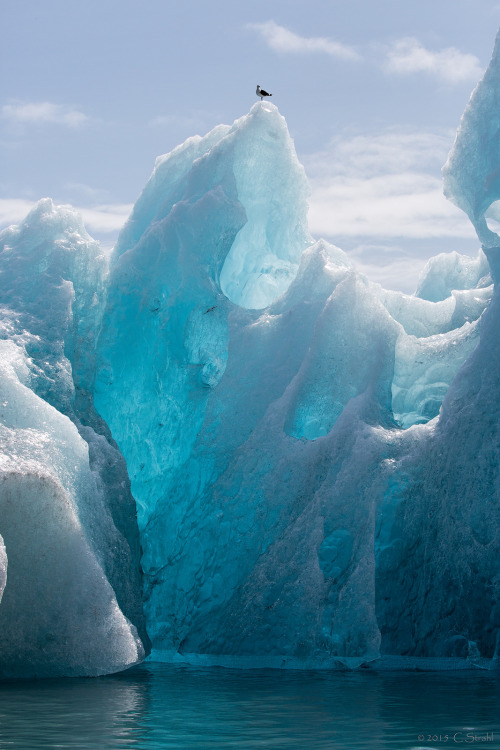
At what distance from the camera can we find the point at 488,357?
12609 mm

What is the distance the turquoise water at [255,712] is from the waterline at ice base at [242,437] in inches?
46.6

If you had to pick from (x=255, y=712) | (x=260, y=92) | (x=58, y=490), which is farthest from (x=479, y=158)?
(x=255, y=712)

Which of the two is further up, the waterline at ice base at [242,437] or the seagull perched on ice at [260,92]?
the seagull perched on ice at [260,92]

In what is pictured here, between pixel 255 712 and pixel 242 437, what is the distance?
7613mm

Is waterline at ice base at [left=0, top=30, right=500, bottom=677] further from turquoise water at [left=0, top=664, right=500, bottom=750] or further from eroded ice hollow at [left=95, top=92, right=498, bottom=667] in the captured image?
turquoise water at [left=0, top=664, right=500, bottom=750]

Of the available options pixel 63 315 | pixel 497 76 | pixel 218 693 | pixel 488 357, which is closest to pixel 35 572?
pixel 218 693

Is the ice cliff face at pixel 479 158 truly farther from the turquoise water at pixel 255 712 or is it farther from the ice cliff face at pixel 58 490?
the turquoise water at pixel 255 712

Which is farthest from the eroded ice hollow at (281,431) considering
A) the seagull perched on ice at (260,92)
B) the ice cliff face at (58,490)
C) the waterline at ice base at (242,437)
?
the ice cliff face at (58,490)

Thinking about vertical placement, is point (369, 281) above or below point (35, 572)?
above

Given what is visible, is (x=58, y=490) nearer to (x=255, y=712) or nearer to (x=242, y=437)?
(x=255, y=712)

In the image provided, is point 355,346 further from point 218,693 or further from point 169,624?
point 218,693

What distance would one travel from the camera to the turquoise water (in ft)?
18.4

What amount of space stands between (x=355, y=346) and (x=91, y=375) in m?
5.10

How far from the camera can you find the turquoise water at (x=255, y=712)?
562 cm
